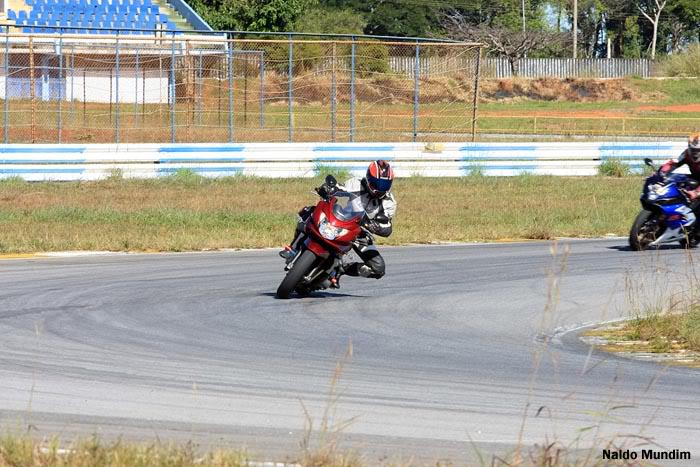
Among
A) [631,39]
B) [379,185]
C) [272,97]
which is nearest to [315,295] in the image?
[379,185]

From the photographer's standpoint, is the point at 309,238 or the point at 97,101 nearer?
the point at 309,238

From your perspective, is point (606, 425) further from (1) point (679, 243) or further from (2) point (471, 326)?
(1) point (679, 243)

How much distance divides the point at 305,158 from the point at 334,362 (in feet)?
58.5

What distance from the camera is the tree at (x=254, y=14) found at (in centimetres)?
5891

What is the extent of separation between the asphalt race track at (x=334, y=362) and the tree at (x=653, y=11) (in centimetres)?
7783

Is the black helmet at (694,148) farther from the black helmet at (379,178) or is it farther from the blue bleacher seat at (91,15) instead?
the blue bleacher seat at (91,15)

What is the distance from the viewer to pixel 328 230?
34.8 ft

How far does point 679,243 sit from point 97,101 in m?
32.2

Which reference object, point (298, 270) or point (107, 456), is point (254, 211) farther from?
point (107, 456)

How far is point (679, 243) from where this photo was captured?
15406 mm

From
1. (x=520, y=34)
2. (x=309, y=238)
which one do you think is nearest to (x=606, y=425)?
(x=309, y=238)

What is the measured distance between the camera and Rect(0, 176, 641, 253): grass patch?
15914mm


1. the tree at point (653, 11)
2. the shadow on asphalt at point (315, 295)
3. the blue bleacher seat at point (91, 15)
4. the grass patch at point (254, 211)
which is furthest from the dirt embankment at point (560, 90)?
the shadow on asphalt at point (315, 295)

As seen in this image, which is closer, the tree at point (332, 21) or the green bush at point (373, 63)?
the green bush at point (373, 63)
